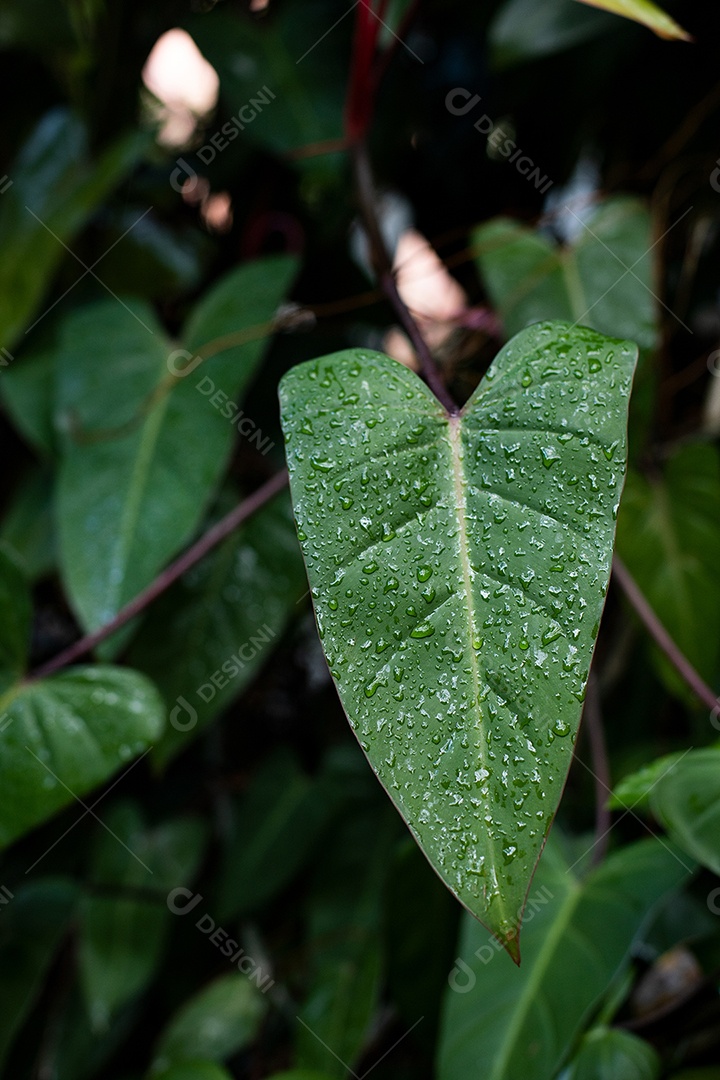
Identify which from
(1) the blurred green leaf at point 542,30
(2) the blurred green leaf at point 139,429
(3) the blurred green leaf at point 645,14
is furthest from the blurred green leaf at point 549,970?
(1) the blurred green leaf at point 542,30

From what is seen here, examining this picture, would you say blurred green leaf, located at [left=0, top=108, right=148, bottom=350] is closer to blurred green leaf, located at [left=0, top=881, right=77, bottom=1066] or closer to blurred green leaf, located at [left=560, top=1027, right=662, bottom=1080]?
blurred green leaf, located at [left=0, top=881, right=77, bottom=1066]

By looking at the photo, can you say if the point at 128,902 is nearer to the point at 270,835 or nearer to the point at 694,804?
the point at 270,835

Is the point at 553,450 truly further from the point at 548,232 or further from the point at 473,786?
the point at 548,232

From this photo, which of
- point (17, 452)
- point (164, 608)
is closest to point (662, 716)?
point (164, 608)

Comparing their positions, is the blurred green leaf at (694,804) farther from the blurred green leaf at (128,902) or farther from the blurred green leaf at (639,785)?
the blurred green leaf at (128,902)

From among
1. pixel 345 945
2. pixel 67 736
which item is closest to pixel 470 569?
pixel 67 736
